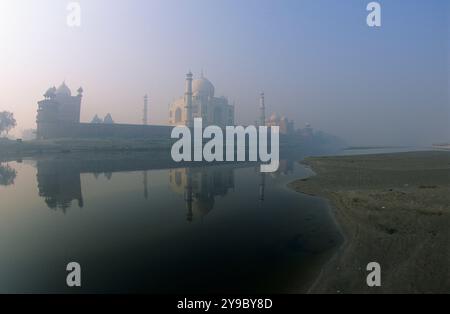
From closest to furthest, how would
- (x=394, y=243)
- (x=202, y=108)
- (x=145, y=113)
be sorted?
(x=394, y=243)
(x=202, y=108)
(x=145, y=113)

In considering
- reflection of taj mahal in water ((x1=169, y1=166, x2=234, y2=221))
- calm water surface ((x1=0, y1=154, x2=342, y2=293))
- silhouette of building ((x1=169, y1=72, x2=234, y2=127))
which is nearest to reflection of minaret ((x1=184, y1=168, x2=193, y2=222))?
reflection of taj mahal in water ((x1=169, y1=166, x2=234, y2=221))

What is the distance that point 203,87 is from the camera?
10644cm

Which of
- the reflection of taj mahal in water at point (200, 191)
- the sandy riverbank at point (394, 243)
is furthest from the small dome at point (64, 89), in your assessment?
the sandy riverbank at point (394, 243)

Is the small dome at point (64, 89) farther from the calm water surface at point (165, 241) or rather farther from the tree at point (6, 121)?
the calm water surface at point (165, 241)

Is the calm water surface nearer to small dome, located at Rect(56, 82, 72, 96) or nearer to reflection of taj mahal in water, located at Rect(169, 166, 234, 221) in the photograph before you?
reflection of taj mahal in water, located at Rect(169, 166, 234, 221)

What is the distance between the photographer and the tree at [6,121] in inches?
3179

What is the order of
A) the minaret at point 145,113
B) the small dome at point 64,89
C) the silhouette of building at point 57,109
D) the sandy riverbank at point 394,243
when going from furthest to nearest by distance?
the minaret at point 145,113 < the small dome at point 64,89 < the silhouette of building at point 57,109 < the sandy riverbank at point 394,243

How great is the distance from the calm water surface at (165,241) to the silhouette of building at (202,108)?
8048 cm

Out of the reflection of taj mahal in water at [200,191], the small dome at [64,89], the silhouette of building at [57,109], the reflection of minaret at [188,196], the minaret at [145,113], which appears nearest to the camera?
the reflection of minaret at [188,196]

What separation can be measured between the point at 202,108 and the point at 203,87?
10157 millimetres

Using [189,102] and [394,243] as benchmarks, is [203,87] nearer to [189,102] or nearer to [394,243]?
[189,102]

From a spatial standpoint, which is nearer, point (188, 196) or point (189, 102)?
point (188, 196)

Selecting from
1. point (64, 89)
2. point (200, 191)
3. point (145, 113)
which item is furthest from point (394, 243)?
point (145, 113)

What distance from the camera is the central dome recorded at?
105m
